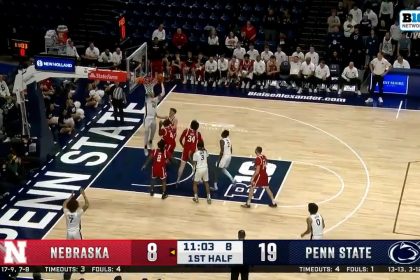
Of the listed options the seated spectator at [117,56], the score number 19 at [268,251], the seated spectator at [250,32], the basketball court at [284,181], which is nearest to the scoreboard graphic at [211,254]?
the score number 19 at [268,251]

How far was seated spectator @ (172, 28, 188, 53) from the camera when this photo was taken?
3362 cm

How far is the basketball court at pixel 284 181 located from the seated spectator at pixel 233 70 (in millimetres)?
1713

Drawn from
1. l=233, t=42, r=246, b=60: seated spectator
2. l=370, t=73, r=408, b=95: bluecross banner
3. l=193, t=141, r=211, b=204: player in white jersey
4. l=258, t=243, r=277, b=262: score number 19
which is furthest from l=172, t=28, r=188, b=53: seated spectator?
l=258, t=243, r=277, b=262: score number 19

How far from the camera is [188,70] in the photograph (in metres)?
32.4

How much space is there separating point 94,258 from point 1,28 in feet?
71.6

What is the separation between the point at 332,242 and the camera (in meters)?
16.4

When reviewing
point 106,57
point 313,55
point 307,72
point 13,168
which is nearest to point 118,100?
point 13,168

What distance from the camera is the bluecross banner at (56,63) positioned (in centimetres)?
2303

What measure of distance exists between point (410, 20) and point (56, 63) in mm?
9739

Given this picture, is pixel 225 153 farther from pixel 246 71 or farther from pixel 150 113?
pixel 246 71

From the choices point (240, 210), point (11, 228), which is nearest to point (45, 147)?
point (11, 228)

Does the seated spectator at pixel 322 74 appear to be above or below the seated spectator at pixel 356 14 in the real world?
below

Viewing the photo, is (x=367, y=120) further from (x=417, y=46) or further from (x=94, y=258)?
(x=94, y=258)

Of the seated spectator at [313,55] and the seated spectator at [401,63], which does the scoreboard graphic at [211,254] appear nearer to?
the seated spectator at [401,63]
